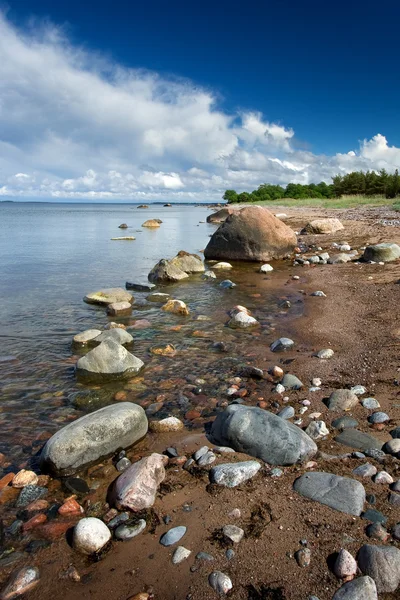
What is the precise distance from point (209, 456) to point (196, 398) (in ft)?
4.28

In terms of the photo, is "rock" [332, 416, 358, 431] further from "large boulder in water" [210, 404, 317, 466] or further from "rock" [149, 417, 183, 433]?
"rock" [149, 417, 183, 433]

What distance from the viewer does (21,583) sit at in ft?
7.27

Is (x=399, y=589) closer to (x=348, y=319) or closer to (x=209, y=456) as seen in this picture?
(x=209, y=456)

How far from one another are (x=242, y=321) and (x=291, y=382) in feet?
8.64

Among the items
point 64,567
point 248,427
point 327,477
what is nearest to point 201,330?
point 248,427

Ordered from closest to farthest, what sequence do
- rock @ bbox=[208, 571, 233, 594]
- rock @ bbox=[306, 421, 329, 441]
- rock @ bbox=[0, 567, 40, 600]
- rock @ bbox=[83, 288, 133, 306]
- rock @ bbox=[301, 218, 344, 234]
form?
rock @ bbox=[208, 571, 233, 594], rock @ bbox=[0, 567, 40, 600], rock @ bbox=[306, 421, 329, 441], rock @ bbox=[83, 288, 133, 306], rock @ bbox=[301, 218, 344, 234]

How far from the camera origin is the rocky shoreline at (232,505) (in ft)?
6.98

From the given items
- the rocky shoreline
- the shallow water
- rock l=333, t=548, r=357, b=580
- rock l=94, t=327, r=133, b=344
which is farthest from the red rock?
rock l=94, t=327, r=133, b=344

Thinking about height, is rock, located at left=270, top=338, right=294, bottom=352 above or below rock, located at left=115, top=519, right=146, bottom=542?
below

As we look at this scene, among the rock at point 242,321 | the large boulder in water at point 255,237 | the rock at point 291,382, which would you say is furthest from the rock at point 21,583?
the large boulder in water at point 255,237

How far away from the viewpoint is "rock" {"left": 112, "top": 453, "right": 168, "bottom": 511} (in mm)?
2760

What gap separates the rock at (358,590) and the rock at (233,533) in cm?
62

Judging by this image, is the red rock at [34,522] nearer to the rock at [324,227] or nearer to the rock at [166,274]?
the rock at [166,274]

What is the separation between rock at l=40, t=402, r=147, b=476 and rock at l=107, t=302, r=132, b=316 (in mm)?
4692
